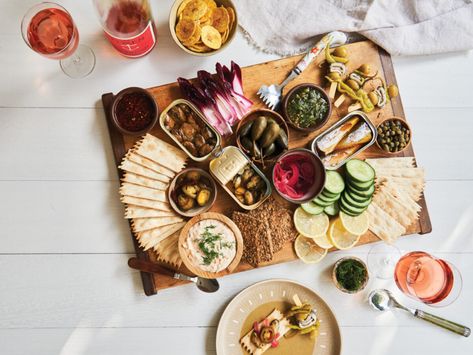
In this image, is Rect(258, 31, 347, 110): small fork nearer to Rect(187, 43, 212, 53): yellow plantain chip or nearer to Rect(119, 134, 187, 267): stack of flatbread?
Rect(187, 43, 212, 53): yellow plantain chip

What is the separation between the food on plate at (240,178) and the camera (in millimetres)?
2229

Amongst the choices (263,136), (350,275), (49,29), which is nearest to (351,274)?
(350,275)

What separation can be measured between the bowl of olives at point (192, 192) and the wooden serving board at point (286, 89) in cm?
8

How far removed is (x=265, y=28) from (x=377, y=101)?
Answer: 2.26ft

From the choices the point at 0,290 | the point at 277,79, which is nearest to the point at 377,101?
the point at 277,79

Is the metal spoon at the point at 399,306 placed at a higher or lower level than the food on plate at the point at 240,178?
lower

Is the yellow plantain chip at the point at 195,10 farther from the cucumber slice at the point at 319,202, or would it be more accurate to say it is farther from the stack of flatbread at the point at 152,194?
the cucumber slice at the point at 319,202

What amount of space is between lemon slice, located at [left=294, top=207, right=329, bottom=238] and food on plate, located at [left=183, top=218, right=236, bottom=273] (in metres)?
0.34

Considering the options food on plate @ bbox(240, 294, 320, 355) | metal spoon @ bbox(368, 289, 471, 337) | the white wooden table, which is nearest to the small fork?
the white wooden table

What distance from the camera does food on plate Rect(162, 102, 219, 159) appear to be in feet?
7.44

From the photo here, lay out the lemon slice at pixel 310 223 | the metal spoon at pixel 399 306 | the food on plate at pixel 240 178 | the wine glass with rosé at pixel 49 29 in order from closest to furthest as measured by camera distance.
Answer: the wine glass with rosé at pixel 49 29 → the food on plate at pixel 240 178 → the lemon slice at pixel 310 223 → the metal spoon at pixel 399 306

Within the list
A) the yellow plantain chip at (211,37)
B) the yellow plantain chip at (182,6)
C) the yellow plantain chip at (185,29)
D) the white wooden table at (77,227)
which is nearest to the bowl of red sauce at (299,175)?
the white wooden table at (77,227)

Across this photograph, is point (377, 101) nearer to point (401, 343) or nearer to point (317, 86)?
point (317, 86)

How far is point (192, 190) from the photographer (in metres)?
2.25
